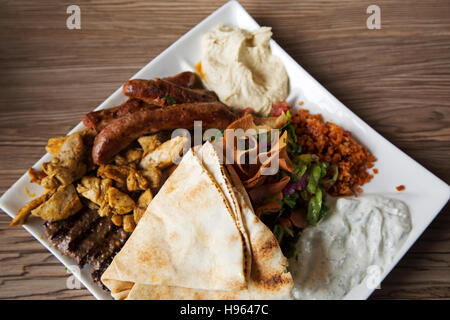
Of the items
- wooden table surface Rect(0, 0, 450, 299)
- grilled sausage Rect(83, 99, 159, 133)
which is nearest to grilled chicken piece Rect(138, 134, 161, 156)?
grilled sausage Rect(83, 99, 159, 133)

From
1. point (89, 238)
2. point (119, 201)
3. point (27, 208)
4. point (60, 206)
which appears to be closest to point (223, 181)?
point (119, 201)

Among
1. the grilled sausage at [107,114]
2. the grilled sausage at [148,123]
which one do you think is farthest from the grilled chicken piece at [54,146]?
the grilled sausage at [148,123]

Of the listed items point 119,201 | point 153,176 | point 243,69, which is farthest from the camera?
point 243,69

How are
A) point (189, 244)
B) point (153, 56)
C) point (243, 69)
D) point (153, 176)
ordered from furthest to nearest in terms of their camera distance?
point (153, 56) < point (243, 69) < point (153, 176) < point (189, 244)

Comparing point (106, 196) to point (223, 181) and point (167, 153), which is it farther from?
point (223, 181)

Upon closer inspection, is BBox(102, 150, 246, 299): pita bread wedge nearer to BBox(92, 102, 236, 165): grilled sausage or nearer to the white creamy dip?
BBox(92, 102, 236, 165): grilled sausage

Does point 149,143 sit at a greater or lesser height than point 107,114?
lesser
